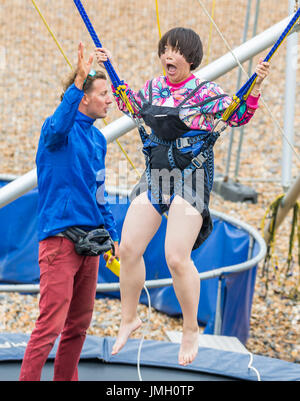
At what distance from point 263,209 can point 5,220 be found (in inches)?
115

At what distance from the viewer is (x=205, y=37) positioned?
11641 millimetres

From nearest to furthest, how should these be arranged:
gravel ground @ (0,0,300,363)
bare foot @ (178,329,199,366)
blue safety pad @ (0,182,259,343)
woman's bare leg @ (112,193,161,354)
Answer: woman's bare leg @ (112,193,161,354) → bare foot @ (178,329,199,366) → blue safety pad @ (0,182,259,343) → gravel ground @ (0,0,300,363)

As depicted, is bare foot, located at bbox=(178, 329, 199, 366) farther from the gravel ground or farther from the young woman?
the gravel ground

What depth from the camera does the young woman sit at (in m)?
2.58

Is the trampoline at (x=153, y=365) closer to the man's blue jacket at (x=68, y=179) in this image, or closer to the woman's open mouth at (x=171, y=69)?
the man's blue jacket at (x=68, y=179)

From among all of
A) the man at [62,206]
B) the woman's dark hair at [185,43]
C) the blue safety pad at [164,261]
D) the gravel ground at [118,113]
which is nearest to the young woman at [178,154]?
the woman's dark hair at [185,43]

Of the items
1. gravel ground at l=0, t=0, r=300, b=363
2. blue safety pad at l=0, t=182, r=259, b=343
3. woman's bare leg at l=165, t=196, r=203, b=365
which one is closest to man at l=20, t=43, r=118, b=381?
woman's bare leg at l=165, t=196, r=203, b=365

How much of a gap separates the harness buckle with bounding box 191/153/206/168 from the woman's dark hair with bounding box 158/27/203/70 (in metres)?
0.35

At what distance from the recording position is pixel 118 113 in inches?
396

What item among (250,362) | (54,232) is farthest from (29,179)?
(250,362)

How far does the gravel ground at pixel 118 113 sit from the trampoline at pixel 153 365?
40.0 inches

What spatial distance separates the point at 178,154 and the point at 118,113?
7.53 m

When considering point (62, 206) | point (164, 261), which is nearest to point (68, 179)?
point (62, 206)
